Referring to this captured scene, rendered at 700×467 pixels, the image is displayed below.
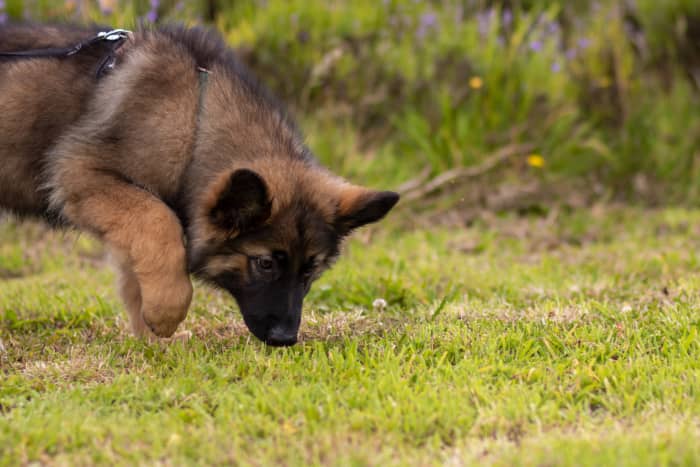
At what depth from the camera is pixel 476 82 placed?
24.0 ft

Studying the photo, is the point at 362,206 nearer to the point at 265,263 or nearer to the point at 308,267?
the point at 308,267

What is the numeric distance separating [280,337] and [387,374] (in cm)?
52

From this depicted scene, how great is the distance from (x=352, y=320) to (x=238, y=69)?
4.19 feet

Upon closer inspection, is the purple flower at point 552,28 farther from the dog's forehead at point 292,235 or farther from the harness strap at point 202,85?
the dog's forehead at point 292,235

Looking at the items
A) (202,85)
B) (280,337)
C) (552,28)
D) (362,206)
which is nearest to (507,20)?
(552,28)

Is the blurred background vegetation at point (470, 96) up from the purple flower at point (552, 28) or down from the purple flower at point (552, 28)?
down

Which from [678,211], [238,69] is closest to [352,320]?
[238,69]

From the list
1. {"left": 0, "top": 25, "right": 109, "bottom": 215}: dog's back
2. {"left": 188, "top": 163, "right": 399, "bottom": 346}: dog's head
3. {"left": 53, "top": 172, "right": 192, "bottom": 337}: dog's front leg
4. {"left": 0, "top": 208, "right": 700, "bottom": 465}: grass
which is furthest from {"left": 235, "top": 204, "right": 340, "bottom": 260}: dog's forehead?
{"left": 0, "top": 25, "right": 109, "bottom": 215}: dog's back

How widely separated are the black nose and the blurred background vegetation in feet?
11.1

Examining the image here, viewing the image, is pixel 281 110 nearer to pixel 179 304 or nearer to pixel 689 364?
pixel 179 304

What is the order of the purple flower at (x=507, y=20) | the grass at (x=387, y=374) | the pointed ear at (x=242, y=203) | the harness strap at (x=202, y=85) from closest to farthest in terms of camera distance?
the grass at (x=387, y=374) < the pointed ear at (x=242, y=203) < the harness strap at (x=202, y=85) < the purple flower at (x=507, y=20)

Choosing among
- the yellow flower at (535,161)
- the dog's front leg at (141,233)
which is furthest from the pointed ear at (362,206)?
the yellow flower at (535,161)

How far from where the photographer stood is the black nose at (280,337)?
3504 millimetres

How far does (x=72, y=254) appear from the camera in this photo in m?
5.87
